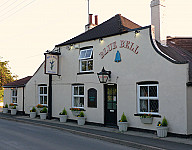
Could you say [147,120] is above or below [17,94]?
below

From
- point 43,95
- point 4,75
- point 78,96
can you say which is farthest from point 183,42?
point 4,75

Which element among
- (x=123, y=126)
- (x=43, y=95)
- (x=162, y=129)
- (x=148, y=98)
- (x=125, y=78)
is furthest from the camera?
(x=43, y=95)

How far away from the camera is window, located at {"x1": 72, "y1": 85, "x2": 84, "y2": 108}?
51.9ft

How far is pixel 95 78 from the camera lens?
14.8 m

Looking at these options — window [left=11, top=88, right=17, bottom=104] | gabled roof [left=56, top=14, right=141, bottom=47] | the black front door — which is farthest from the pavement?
window [left=11, top=88, right=17, bottom=104]

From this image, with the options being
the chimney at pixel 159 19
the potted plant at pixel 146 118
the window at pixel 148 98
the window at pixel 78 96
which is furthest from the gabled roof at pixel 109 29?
the potted plant at pixel 146 118

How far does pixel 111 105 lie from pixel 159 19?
5643mm

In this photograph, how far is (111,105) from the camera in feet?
45.8

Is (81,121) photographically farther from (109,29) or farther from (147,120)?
(109,29)

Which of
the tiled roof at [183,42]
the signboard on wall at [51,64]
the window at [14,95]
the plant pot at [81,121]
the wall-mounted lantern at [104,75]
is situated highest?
the tiled roof at [183,42]

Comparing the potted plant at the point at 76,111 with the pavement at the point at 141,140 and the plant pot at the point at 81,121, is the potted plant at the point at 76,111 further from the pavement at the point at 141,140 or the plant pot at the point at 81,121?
the pavement at the point at 141,140

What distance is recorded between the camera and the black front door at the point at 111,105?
45.1ft

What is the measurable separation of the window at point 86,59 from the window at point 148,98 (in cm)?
413

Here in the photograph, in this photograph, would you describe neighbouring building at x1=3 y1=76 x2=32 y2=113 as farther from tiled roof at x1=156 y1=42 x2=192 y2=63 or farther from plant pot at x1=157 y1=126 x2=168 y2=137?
plant pot at x1=157 y1=126 x2=168 y2=137
